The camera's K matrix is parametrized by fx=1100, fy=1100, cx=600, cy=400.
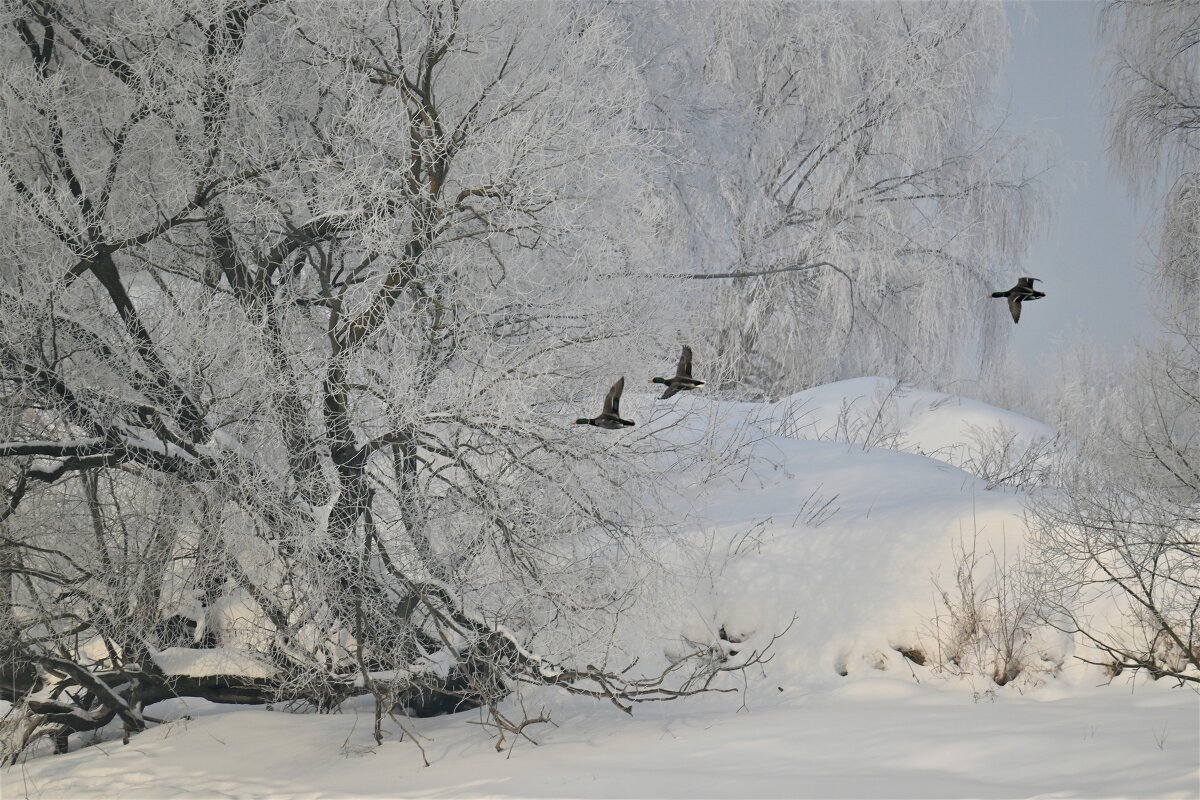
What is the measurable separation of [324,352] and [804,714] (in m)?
2.62

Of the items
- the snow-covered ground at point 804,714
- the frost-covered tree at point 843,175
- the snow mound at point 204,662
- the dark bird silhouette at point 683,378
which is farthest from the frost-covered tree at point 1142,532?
the frost-covered tree at point 843,175

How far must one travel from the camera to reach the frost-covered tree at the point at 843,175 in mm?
10211

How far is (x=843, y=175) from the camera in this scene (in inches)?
406

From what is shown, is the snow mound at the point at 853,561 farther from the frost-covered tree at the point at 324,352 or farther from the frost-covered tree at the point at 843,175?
the frost-covered tree at the point at 843,175

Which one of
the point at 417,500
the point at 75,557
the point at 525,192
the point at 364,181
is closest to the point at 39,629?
the point at 75,557

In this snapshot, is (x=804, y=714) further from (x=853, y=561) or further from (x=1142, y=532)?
(x=1142, y=532)

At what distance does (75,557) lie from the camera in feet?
17.2

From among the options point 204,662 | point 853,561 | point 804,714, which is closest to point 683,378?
point 804,714

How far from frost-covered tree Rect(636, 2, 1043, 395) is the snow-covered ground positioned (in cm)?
376

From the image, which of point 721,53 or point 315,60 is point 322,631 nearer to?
point 315,60

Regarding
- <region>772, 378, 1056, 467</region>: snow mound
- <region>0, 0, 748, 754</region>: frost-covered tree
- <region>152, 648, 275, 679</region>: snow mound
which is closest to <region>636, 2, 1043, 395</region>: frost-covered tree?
<region>772, 378, 1056, 467</region>: snow mound

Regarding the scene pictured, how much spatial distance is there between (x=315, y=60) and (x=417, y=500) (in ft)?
6.26

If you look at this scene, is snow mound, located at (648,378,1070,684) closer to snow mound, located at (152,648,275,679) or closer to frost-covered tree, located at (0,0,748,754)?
frost-covered tree, located at (0,0,748,754)

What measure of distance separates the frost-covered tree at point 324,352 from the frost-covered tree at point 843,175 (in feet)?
17.6
